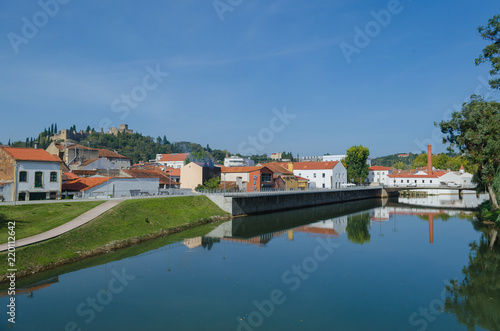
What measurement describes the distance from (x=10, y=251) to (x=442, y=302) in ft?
90.0

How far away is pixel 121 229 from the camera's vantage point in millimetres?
34375

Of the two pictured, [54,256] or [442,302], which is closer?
[442,302]

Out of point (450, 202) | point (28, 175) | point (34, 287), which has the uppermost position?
point (28, 175)

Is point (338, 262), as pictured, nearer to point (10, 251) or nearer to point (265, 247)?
point (265, 247)

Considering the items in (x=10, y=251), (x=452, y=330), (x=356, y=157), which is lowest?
(x=452, y=330)

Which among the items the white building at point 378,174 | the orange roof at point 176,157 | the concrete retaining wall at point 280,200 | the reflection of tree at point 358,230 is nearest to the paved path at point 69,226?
the concrete retaining wall at point 280,200

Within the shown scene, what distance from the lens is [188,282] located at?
2281cm

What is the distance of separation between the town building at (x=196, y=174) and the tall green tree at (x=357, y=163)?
60.0m

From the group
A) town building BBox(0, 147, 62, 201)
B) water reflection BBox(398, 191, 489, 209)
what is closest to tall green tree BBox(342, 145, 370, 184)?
water reflection BBox(398, 191, 489, 209)

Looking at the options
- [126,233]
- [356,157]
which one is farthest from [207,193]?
[356,157]

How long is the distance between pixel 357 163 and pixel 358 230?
74386 mm

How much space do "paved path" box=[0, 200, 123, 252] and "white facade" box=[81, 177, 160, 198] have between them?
8915mm

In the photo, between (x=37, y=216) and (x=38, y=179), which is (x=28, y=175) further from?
(x=37, y=216)

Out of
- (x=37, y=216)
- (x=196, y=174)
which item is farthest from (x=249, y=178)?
(x=37, y=216)
